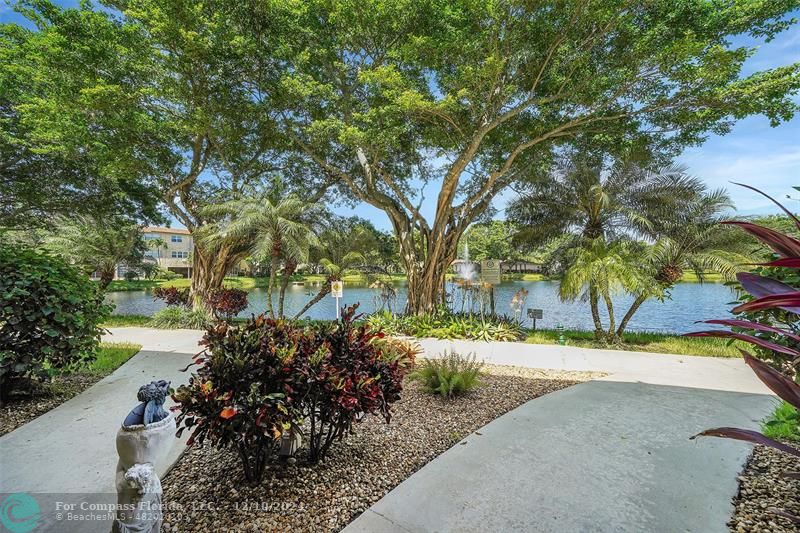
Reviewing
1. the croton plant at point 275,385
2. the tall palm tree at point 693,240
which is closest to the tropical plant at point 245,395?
the croton plant at point 275,385

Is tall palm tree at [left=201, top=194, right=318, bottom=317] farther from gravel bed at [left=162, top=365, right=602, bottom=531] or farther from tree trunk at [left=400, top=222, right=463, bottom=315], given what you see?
gravel bed at [left=162, top=365, right=602, bottom=531]

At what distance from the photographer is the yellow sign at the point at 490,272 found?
336 inches

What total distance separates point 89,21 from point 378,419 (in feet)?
39.5

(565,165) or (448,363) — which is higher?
(565,165)

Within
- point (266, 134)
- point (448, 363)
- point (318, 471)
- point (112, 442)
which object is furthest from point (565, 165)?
point (112, 442)

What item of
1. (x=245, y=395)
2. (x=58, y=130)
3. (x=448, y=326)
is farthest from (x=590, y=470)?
(x=58, y=130)

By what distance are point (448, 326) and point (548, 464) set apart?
231 inches

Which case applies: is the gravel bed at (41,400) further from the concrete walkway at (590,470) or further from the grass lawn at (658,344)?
the grass lawn at (658,344)

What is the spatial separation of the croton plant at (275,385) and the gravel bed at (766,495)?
1994 millimetres

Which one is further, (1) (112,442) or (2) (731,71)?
(2) (731,71)

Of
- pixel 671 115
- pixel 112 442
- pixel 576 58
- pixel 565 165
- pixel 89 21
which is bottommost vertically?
pixel 112 442

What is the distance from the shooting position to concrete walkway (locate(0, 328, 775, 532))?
6.17 feet

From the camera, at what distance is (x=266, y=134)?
10180 millimetres

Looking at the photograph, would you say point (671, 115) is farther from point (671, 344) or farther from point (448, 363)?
point (448, 363)
